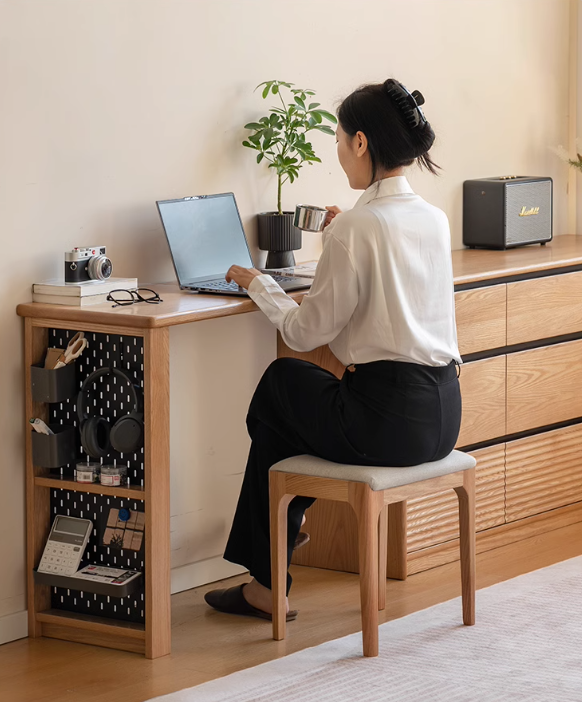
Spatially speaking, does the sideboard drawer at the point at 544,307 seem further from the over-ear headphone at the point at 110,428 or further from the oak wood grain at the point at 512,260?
the over-ear headphone at the point at 110,428

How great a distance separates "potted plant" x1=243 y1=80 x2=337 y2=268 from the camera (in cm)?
324

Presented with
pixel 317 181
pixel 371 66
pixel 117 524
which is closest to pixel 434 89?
pixel 371 66

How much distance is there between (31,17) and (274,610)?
1.47 m

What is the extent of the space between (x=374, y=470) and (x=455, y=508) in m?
0.86

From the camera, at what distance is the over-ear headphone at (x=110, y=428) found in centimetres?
271

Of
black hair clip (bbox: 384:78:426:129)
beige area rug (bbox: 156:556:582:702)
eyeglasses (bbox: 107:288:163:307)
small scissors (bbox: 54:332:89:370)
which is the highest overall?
black hair clip (bbox: 384:78:426:129)

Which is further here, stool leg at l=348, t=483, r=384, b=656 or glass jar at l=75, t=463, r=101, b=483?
glass jar at l=75, t=463, r=101, b=483

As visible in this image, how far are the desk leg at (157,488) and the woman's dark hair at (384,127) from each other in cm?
63

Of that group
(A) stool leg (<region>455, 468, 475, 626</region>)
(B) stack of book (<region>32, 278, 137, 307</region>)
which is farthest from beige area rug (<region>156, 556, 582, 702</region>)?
(B) stack of book (<region>32, 278, 137, 307</region>)

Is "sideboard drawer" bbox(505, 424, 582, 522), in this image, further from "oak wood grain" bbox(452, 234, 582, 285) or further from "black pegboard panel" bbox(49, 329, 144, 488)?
"black pegboard panel" bbox(49, 329, 144, 488)

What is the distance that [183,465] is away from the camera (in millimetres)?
3236

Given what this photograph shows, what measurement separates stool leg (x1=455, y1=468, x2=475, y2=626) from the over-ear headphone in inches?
30.2

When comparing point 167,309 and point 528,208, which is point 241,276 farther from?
point 528,208

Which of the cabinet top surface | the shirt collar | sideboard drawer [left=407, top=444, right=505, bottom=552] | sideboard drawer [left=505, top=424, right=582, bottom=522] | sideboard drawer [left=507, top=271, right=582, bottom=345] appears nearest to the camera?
the cabinet top surface
